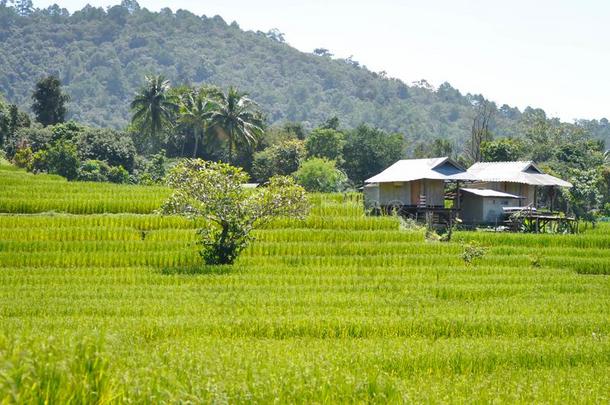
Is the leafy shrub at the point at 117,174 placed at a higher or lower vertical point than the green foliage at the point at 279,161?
lower

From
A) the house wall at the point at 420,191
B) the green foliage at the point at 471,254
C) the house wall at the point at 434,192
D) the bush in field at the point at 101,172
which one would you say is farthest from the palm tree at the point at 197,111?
the green foliage at the point at 471,254

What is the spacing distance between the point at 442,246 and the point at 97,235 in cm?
1358

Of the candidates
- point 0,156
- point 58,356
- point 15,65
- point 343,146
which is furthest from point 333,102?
point 58,356

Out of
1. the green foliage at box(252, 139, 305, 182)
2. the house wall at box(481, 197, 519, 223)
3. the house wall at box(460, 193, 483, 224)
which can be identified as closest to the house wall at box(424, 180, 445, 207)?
the house wall at box(460, 193, 483, 224)

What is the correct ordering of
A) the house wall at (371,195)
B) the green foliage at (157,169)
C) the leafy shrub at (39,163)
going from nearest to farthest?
the house wall at (371,195) → the leafy shrub at (39,163) → the green foliage at (157,169)

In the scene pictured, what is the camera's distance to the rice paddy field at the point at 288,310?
26.2 ft

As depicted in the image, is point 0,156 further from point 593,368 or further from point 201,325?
point 593,368

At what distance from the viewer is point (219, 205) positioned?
26250 millimetres

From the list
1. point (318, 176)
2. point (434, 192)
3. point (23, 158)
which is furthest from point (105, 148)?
point (434, 192)

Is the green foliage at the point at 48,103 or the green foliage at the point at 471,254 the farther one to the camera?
the green foliage at the point at 48,103

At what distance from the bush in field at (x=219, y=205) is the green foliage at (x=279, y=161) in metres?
36.8

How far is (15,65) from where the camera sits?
607 ft

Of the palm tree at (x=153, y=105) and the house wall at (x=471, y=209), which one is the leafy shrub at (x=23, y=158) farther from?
the house wall at (x=471, y=209)

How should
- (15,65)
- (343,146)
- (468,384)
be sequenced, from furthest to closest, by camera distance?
(15,65)
(343,146)
(468,384)
